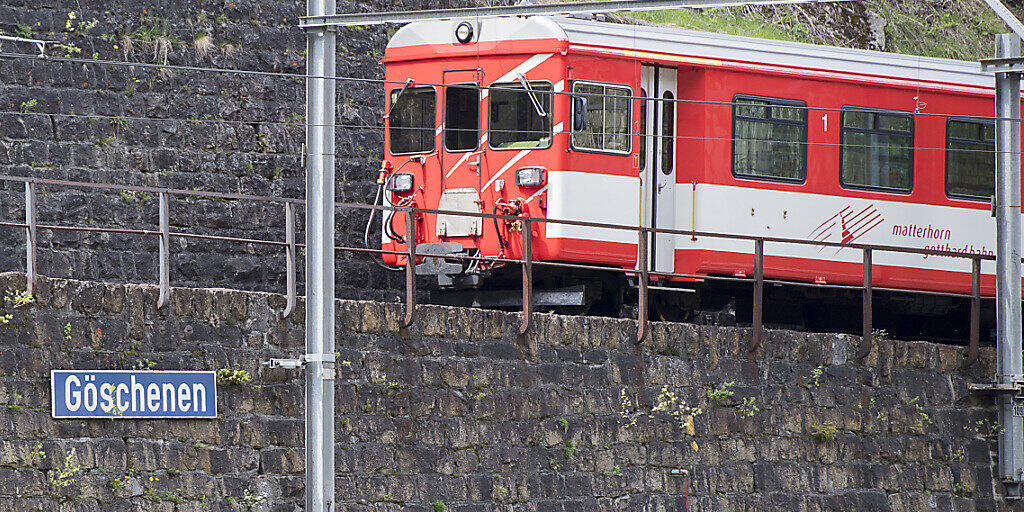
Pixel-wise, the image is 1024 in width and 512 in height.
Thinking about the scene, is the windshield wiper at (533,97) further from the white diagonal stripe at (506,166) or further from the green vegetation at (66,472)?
the green vegetation at (66,472)

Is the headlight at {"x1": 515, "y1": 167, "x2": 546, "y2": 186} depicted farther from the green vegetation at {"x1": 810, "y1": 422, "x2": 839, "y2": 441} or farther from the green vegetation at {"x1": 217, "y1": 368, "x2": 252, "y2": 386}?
the green vegetation at {"x1": 217, "y1": 368, "x2": 252, "y2": 386}

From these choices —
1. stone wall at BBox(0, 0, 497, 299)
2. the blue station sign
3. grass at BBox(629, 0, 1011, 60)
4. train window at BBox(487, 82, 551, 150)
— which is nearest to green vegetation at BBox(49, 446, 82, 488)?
the blue station sign

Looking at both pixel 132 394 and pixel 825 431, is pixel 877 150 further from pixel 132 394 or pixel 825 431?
pixel 132 394

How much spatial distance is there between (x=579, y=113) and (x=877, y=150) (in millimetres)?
3657

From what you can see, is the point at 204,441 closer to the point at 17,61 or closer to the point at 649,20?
the point at 17,61

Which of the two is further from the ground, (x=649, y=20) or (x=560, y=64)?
(x=649, y=20)

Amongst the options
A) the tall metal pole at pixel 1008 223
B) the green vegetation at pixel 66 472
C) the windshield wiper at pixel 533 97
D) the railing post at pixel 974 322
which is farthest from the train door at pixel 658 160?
the green vegetation at pixel 66 472

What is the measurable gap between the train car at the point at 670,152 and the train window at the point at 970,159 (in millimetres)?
28

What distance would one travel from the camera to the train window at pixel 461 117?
15711mm

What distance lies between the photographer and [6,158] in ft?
52.0

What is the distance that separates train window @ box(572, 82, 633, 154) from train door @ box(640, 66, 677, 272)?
223 mm

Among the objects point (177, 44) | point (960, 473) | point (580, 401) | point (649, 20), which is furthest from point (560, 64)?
point (649, 20)

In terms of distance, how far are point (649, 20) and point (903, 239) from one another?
6.79 m

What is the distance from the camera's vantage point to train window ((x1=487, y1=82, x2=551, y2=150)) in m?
15.1
